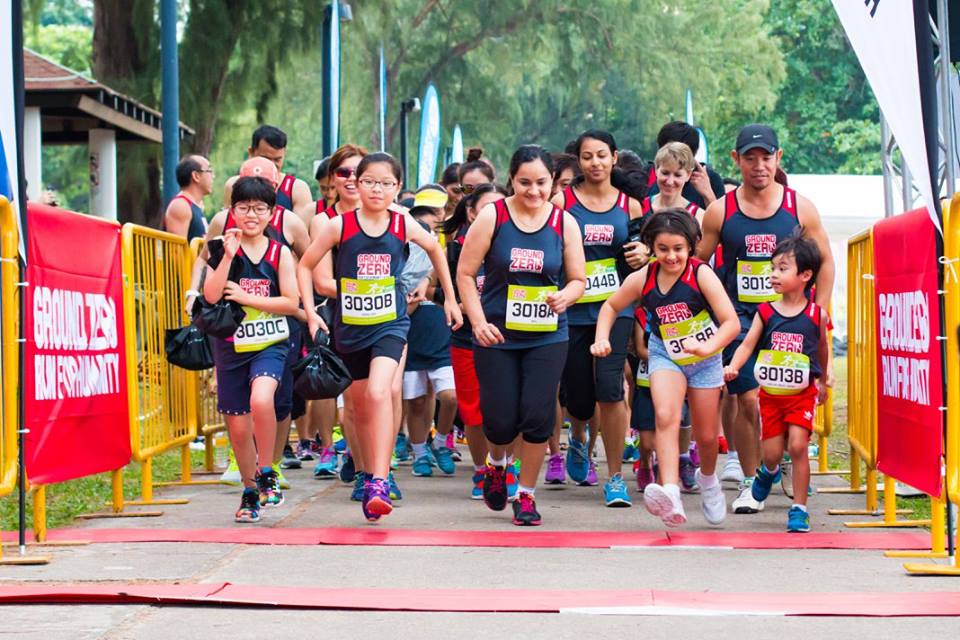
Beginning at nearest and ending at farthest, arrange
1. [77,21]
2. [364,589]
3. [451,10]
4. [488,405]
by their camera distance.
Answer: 1. [364,589]
2. [488,405]
3. [451,10]
4. [77,21]

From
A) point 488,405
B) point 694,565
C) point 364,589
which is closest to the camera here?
point 364,589

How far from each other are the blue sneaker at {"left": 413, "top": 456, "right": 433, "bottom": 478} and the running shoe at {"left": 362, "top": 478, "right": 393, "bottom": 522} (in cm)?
302

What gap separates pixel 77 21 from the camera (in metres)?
87.6

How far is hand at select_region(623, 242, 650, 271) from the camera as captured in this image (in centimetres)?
959

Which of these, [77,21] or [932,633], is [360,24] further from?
[77,21]

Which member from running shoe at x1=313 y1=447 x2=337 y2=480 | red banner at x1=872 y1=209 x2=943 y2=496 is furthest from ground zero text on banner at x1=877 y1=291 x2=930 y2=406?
running shoe at x1=313 y1=447 x2=337 y2=480

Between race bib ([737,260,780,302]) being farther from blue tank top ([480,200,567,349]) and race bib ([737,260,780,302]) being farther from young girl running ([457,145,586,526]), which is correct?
blue tank top ([480,200,567,349])

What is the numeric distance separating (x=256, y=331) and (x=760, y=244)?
2.77 metres

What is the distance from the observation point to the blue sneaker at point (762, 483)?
909 centimetres


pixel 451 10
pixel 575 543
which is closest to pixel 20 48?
pixel 575 543

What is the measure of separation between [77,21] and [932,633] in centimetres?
8621

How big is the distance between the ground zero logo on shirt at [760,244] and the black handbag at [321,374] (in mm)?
2378

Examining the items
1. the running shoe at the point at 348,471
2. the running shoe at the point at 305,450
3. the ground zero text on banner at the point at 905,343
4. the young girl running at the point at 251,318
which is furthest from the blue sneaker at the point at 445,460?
the ground zero text on banner at the point at 905,343

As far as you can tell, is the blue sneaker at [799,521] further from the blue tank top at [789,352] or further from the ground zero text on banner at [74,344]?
the ground zero text on banner at [74,344]
